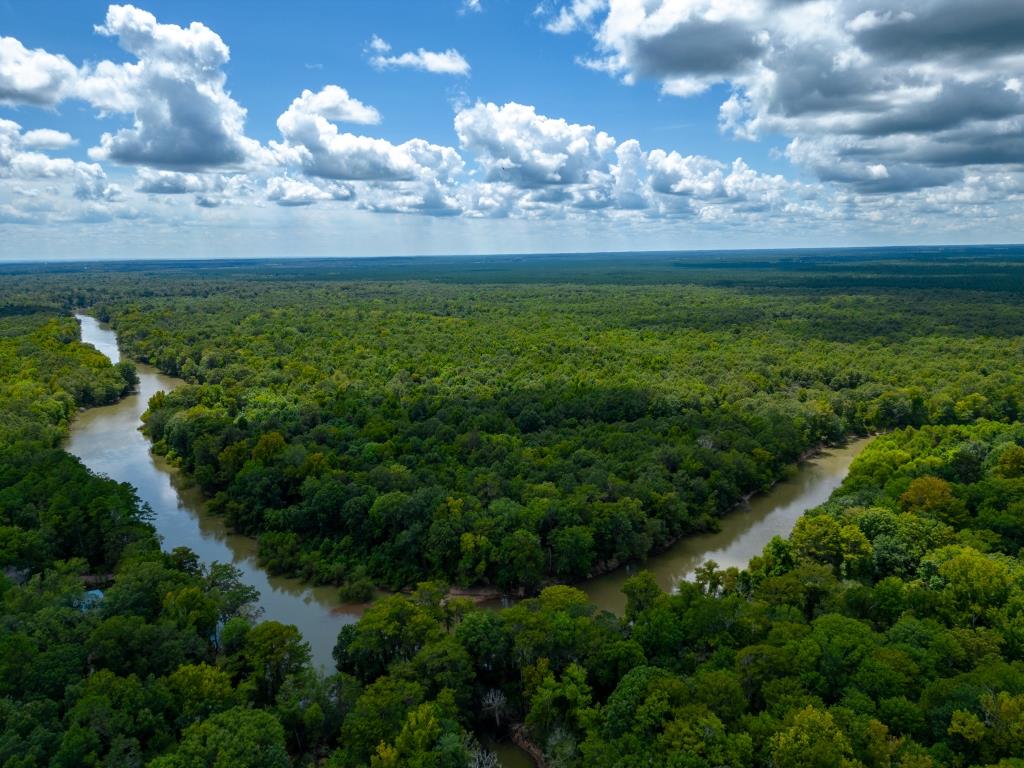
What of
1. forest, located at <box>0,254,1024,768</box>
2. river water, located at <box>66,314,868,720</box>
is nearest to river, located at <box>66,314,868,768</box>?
river water, located at <box>66,314,868,720</box>

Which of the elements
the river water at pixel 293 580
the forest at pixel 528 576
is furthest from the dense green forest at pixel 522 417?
the river water at pixel 293 580

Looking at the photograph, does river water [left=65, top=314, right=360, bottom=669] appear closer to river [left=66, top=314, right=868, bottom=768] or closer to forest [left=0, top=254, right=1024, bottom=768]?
river [left=66, top=314, right=868, bottom=768]

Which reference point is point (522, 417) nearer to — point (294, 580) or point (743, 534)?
point (743, 534)

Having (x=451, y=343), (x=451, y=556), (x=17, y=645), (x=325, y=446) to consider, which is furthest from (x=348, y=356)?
(x=17, y=645)

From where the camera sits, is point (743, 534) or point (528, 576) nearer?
point (528, 576)

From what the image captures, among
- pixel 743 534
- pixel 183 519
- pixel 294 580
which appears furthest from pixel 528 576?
pixel 183 519
